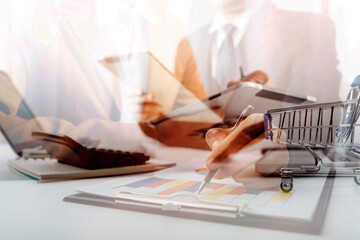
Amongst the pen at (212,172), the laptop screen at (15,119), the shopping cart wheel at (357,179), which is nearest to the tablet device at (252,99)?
the pen at (212,172)

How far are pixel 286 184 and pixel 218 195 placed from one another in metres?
0.08

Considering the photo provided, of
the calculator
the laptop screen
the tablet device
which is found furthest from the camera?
the laptop screen

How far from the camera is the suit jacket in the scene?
46 cm

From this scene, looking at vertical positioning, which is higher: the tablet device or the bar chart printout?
the tablet device

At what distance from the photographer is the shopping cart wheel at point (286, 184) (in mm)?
335

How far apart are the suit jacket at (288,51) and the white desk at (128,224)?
0.16m

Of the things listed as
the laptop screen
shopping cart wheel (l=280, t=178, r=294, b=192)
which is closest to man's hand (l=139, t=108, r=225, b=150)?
shopping cart wheel (l=280, t=178, r=294, b=192)

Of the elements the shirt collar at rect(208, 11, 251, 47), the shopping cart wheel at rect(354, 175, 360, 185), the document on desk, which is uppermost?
the shirt collar at rect(208, 11, 251, 47)

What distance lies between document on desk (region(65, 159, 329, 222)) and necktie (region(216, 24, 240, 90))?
8.1 inches

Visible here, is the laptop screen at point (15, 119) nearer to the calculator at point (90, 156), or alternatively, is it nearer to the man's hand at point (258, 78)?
the calculator at point (90, 156)

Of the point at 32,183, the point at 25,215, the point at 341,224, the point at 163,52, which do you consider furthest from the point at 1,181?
the point at 341,224

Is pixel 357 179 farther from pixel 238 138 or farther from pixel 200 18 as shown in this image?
pixel 200 18

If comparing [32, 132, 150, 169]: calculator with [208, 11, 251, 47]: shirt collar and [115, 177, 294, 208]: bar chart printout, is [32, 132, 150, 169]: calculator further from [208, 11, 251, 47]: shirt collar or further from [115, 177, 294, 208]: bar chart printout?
[208, 11, 251, 47]: shirt collar

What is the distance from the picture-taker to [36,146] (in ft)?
2.08
